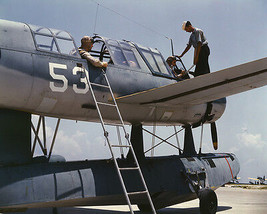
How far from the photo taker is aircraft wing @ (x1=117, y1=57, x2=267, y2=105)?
23.3 ft

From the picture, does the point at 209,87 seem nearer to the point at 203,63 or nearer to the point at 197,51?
the point at 203,63

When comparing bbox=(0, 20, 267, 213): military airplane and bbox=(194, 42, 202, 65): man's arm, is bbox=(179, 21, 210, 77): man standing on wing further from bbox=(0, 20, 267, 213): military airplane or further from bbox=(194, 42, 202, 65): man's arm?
bbox=(0, 20, 267, 213): military airplane

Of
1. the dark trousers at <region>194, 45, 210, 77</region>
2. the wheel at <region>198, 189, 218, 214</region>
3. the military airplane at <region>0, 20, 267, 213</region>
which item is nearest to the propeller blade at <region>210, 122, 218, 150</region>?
the military airplane at <region>0, 20, 267, 213</region>

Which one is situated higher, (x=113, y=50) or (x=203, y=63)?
(x=113, y=50)

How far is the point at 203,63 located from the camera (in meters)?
9.88

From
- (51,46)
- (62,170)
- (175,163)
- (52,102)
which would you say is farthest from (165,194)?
(51,46)

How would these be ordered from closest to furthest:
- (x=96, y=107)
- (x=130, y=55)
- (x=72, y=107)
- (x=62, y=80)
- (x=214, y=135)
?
(x=62, y=80) < (x=96, y=107) < (x=72, y=107) < (x=130, y=55) < (x=214, y=135)

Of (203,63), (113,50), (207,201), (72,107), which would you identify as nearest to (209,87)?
(203,63)

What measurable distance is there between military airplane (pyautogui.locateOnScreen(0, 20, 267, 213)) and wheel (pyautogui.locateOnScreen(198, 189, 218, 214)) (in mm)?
27

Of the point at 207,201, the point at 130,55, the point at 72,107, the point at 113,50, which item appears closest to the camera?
the point at 72,107

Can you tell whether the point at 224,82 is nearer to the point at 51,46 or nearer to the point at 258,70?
the point at 258,70

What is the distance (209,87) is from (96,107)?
9.36ft

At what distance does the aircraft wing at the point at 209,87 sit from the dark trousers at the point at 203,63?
1.04 meters

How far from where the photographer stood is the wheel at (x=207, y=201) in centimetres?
874
